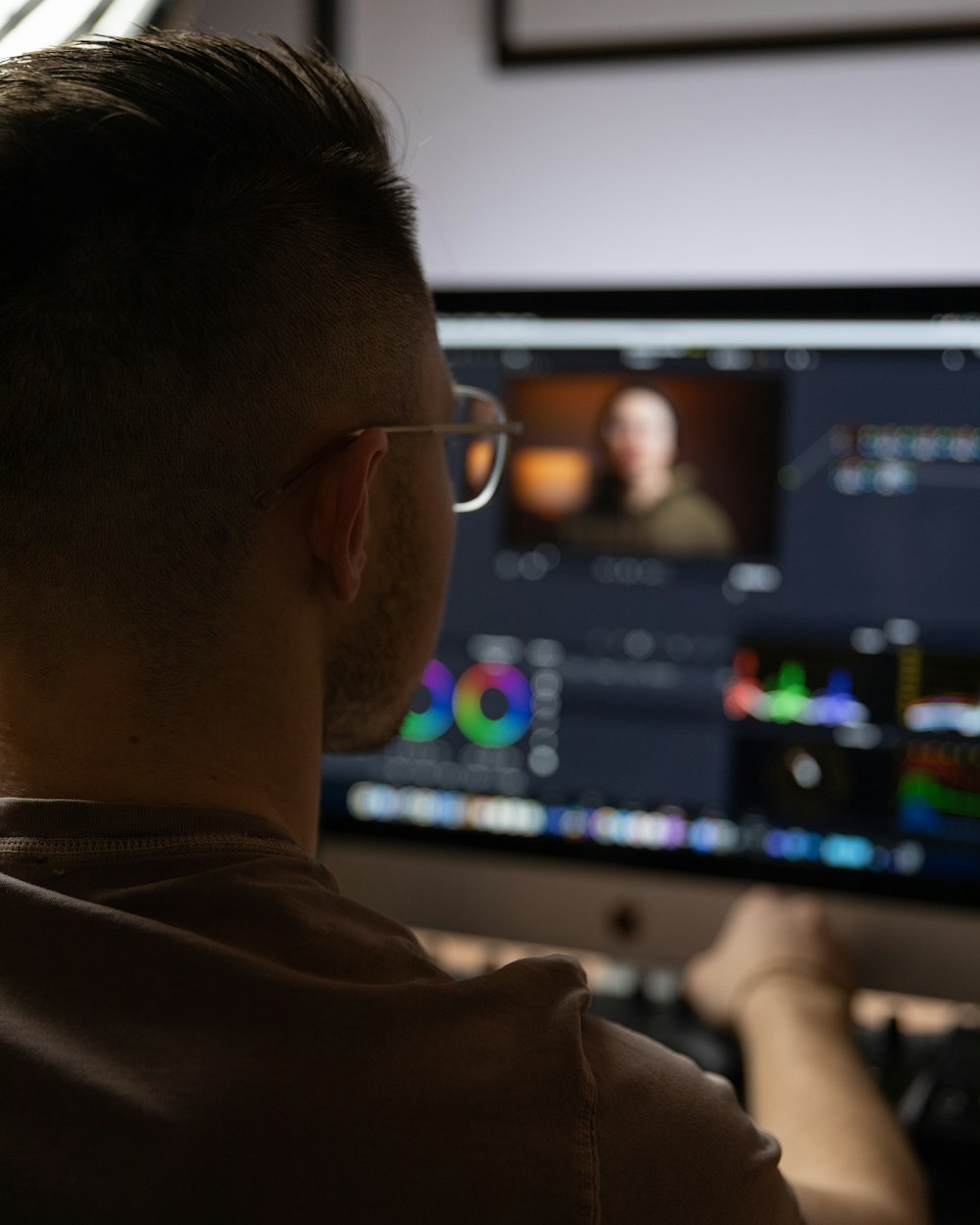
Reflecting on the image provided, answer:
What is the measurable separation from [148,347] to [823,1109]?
1.80ft

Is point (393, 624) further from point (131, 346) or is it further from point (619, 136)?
point (619, 136)

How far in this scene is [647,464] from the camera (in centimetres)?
91

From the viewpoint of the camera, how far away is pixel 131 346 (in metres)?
0.50

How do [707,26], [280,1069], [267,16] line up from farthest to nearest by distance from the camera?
[267,16] < [707,26] < [280,1069]

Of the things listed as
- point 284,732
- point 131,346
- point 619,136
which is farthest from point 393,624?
point 619,136

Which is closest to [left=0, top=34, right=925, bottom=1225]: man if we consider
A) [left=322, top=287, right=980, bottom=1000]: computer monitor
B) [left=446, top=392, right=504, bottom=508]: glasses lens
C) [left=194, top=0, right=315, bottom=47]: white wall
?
[left=446, top=392, right=504, bottom=508]: glasses lens

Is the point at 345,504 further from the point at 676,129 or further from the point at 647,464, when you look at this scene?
the point at 676,129

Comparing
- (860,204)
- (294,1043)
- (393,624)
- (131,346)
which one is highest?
(860,204)

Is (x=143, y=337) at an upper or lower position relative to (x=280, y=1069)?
upper

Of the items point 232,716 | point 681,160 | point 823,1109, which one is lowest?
point 823,1109

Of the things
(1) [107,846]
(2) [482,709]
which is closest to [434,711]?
(2) [482,709]

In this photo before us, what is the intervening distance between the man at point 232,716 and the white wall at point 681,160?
63 cm

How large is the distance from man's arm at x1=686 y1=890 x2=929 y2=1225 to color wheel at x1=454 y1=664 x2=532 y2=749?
8.6 inches

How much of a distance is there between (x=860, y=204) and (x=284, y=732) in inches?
35.9
